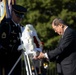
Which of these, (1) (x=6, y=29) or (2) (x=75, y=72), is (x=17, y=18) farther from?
(2) (x=75, y=72)

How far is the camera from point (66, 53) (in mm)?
6094

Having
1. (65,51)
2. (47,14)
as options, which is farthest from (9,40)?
(47,14)

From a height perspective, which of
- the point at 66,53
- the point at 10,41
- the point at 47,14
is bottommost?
the point at 47,14

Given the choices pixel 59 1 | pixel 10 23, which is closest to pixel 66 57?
pixel 10 23

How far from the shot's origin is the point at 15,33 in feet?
20.2

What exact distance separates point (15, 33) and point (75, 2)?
15445mm

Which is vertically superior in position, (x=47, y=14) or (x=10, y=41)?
(x=10, y=41)

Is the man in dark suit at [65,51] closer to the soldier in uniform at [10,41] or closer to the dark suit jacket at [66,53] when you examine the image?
the dark suit jacket at [66,53]

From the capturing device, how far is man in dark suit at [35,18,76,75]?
604 centimetres

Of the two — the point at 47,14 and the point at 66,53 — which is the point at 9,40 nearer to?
the point at 66,53

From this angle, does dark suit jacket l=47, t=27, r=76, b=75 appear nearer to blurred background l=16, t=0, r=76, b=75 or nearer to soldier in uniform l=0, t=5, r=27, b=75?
soldier in uniform l=0, t=5, r=27, b=75

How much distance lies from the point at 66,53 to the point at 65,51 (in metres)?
0.05

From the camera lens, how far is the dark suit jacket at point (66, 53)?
603 cm

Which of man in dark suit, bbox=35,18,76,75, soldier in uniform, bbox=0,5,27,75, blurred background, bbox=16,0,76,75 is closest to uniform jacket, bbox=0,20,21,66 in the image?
soldier in uniform, bbox=0,5,27,75
